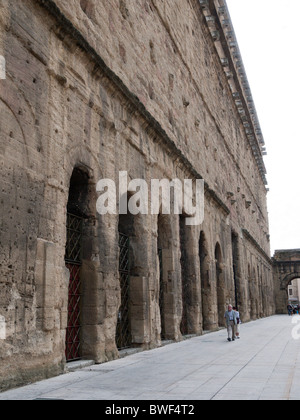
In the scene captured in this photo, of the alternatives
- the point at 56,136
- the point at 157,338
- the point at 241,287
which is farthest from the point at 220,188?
the point at 56,136

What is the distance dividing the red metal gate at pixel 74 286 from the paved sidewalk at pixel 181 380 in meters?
0.58

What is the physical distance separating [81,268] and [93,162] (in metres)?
1.80

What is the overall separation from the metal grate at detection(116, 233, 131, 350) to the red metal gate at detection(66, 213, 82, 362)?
1.59 metres

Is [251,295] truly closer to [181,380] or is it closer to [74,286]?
[74,286]

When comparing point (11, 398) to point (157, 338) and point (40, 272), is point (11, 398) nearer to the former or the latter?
point (40, 272)

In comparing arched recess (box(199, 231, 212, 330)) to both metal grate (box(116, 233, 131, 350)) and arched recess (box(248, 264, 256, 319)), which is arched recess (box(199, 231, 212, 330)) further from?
arched recess (box(248, 264, 256, 319))

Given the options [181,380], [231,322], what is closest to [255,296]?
[231,322]

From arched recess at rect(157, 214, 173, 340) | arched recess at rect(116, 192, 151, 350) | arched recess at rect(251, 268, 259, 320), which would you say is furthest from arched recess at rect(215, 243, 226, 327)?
arched recess at rect(251, 268, 259, 320)

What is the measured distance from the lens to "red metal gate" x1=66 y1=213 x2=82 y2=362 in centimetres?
724

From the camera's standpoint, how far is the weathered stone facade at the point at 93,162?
5621 millimetres

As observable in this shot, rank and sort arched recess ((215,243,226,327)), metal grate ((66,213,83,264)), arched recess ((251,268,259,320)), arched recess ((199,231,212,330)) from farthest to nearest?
arched recess ((251,268,259,320))
arched recess ((215,243,226,327))
arched recess ((199,231,212,330))
metal grate ((66,213,83,264))

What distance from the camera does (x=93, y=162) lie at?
25.5 ft

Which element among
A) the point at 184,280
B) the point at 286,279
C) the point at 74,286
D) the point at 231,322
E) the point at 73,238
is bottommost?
the point at 231,322

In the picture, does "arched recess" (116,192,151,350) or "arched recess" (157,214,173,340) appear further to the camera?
"arched recess" (157,214,173,340)
